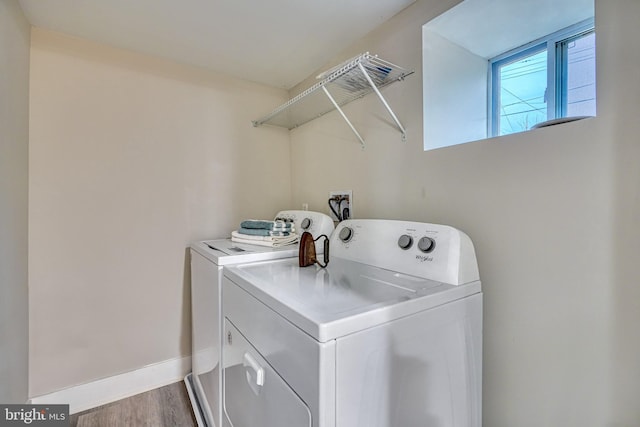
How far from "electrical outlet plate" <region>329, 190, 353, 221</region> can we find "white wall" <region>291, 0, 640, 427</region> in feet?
1.42

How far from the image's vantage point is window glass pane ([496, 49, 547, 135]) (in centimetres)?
113

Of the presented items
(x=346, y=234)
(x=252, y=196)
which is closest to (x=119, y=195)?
(x=252, y=196)

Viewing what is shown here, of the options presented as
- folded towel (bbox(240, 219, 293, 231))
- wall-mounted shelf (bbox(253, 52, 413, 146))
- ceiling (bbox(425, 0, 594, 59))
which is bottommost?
folded towel (bbox(240, 219, 293, 231))

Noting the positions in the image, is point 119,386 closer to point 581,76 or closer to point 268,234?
point 268,234

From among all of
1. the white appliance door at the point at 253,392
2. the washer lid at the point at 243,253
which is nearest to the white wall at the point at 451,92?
the washer lid at the point at 243,253

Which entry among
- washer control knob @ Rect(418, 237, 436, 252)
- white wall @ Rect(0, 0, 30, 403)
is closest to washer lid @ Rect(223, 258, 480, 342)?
washer control knob @ Rect(418, 237, 436, 252)

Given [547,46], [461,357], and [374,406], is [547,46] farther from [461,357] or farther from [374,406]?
[374,406]

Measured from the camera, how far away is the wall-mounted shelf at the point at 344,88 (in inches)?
46.8

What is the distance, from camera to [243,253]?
130cm

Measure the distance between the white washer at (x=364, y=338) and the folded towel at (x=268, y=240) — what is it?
32 centimetres

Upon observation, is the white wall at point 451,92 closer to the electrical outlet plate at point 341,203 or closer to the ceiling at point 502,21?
the ceiling at point 502,21

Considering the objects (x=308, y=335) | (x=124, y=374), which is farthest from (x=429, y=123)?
(x=124, y=374)

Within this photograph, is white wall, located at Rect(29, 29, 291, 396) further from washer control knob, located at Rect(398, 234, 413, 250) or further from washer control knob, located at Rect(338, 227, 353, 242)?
washer control knob, located at Rect(398, 234, 413, 250)

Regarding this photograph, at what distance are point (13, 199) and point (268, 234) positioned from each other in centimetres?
113
